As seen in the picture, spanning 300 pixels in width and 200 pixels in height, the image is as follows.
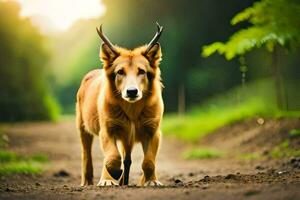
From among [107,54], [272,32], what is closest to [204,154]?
[272,32]

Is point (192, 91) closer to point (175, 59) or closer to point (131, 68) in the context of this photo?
point (175, 59)

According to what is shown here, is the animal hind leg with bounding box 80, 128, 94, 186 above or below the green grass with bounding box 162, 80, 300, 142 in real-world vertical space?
below

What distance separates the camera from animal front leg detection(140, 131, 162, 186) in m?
8.31

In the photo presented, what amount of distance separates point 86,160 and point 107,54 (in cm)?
234

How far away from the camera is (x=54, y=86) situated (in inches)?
2077

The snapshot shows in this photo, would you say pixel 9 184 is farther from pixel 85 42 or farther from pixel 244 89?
pixel 85 42

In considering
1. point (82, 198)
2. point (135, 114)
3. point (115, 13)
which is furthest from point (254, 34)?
point (115, 13)

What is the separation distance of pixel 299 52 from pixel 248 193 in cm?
1342

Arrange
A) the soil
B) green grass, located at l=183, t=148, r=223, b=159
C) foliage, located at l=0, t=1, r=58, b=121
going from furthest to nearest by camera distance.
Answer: foliage, located at l=0, t=1, r=58, b=121 < green grass, located at l=183, t=148, r=223, b=159 < the soil

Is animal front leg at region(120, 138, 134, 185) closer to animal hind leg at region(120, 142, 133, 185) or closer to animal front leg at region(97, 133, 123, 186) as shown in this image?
animal hind leg at region(120, 142, 133, 185)

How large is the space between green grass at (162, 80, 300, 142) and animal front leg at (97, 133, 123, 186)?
6964 millimetres

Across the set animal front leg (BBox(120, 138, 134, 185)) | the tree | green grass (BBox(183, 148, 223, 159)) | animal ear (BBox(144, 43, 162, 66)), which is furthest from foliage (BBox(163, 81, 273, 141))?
animal ear (BBox(144, 43, 162, 66))

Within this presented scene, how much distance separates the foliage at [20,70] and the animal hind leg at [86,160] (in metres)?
18.4

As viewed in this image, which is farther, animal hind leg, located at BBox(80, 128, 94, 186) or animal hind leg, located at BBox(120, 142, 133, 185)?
animal hind leg, located at BBox(80, 128, 94, 186)
